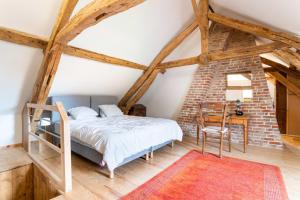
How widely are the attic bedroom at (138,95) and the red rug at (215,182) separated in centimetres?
A: 2

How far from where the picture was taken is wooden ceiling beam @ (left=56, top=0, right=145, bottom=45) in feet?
5.12

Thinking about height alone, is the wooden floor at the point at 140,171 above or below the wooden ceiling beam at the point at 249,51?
below

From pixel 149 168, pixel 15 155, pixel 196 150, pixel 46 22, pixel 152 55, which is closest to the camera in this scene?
pixel 46 22

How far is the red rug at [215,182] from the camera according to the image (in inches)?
78.5

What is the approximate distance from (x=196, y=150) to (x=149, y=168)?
52.4 inches

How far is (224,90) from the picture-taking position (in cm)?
434

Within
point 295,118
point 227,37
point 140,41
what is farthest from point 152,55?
point 295,118

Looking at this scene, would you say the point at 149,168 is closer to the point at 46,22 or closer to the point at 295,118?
the point at 46,22

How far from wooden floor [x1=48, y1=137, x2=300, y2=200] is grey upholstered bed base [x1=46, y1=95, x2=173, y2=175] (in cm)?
16

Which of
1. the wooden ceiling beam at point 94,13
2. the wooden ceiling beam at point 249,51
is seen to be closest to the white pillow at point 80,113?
the wooden ceiling beam at point 94,13

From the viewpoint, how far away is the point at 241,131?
4.09m

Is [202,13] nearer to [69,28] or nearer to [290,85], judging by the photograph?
[69,28]

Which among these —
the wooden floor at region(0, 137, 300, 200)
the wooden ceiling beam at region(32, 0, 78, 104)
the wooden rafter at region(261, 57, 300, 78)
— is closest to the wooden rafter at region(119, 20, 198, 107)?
the wooden floor at region(0, 137, 300, 200)

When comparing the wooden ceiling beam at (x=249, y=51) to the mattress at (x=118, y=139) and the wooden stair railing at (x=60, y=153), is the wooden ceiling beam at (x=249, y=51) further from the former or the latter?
the wooden stair railing at (x=60, y=153)
